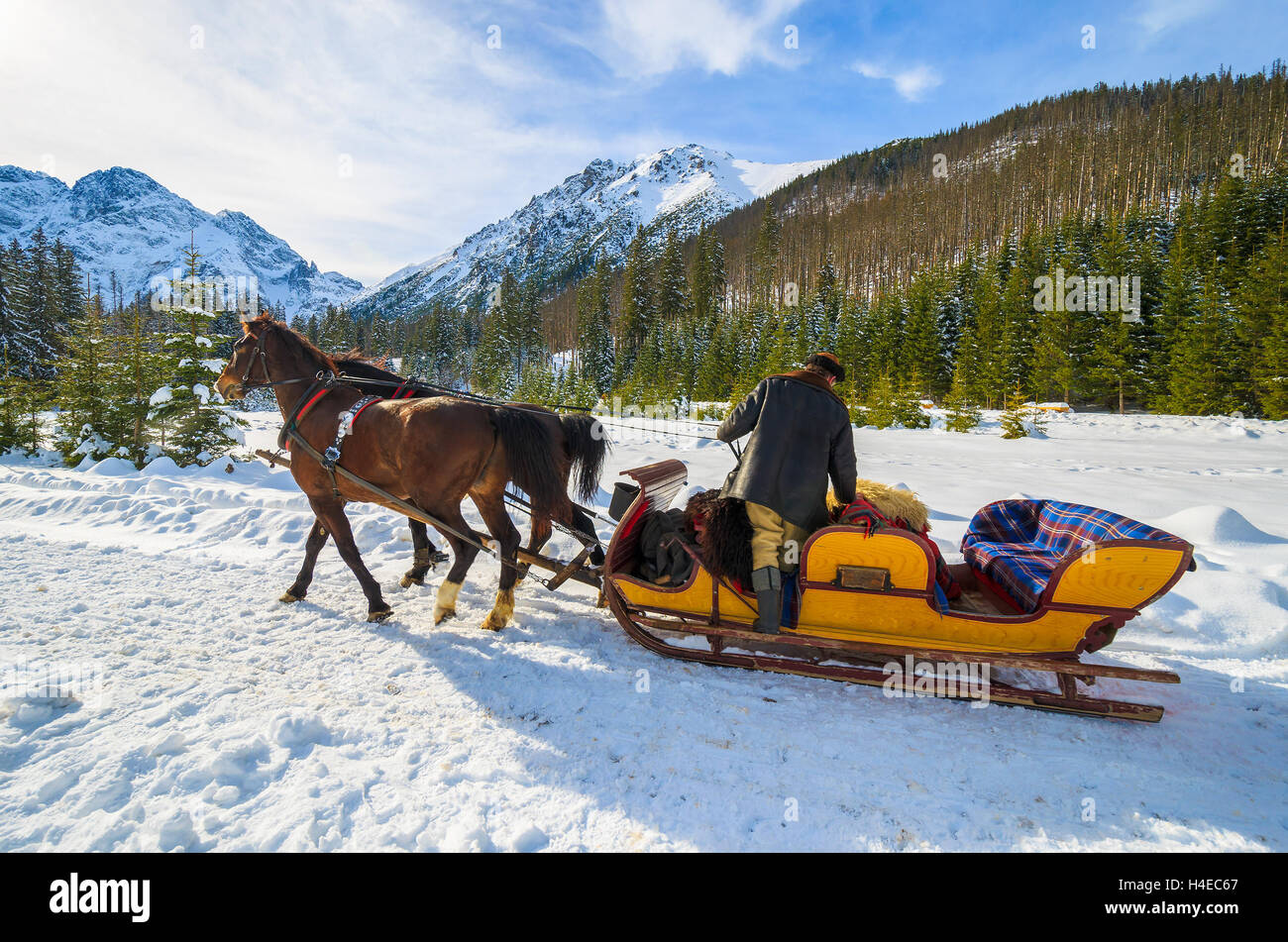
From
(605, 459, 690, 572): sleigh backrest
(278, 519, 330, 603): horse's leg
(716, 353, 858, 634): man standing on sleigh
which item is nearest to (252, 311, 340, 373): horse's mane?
(278, 519, 330, 603): horse's leg

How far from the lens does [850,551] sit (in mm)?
3105

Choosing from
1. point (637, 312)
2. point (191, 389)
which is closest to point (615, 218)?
point (637, 312)

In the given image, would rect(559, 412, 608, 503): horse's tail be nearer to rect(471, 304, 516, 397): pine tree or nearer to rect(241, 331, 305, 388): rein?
rect(241, 331, 305, 388): rein

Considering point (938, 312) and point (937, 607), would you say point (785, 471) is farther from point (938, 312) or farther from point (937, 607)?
point (938, 312)

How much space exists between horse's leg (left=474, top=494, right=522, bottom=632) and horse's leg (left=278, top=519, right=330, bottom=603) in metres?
1.52

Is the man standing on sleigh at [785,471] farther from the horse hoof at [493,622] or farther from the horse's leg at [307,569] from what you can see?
the horse's leg at [307,569]

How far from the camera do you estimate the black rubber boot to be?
129 inches

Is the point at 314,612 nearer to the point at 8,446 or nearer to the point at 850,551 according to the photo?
the point at 850,551

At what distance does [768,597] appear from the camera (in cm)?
329

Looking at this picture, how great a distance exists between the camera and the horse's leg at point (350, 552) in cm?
432

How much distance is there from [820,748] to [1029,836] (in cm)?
87

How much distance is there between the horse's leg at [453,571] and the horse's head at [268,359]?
7.44 ft

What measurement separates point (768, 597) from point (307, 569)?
161 inches

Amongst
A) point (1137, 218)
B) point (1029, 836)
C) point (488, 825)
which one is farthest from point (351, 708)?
point (1137, 218)
